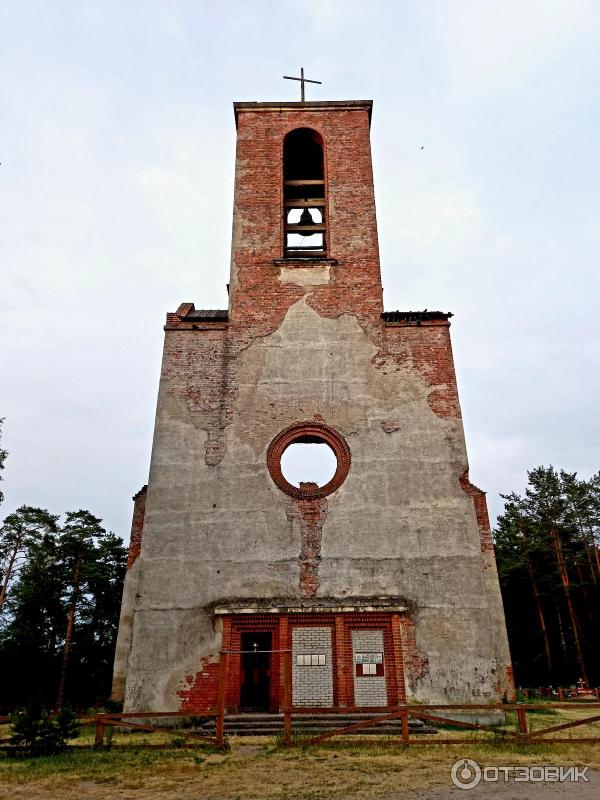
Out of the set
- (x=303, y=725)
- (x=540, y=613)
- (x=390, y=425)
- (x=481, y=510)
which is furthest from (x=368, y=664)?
(x=540, y=613)

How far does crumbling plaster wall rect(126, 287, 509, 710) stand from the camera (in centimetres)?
1263

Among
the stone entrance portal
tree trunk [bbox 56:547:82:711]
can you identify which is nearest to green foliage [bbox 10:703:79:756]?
the stone entrance portal

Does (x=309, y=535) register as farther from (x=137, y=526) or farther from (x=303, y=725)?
(x=137, y=526)

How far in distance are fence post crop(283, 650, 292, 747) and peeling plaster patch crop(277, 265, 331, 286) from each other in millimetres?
9446

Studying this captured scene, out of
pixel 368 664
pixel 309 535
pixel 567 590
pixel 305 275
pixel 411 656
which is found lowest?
pixel 368 664

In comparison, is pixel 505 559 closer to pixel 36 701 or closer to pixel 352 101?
pixel 352 101

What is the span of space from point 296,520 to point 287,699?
3848mm

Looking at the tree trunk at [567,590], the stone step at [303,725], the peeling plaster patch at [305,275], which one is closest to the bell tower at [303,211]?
the peeling plaster patch at [305,275]

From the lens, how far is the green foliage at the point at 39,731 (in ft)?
28.9

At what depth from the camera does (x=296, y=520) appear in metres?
13.6

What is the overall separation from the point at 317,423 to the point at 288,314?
3262mm

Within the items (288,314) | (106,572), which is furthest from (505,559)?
(288,314)

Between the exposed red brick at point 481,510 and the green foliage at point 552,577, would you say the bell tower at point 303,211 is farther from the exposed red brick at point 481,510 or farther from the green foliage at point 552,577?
the green foliage at point 552,577

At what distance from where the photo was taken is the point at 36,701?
8.79 m
